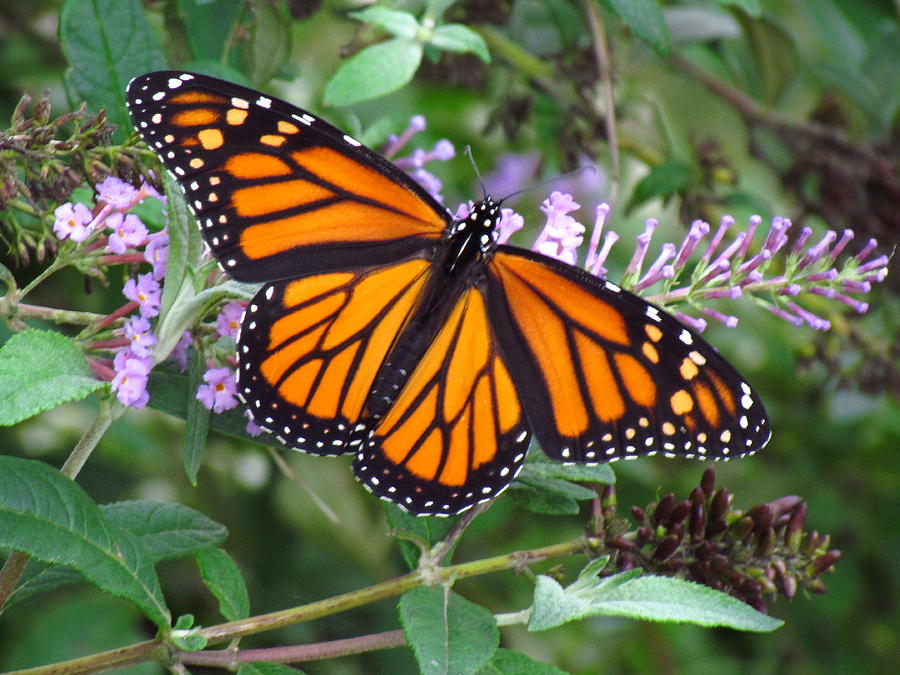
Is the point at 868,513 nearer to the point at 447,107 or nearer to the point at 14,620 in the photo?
the point at 447,107

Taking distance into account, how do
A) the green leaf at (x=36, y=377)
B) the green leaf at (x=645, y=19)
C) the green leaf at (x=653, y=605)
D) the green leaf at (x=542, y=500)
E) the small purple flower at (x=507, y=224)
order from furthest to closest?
1. the green leaf at (x=645, y=19)
2. the small purple flower at (x=507, y=224)
3. the green leaf at (x=542, y=500)
4. the green leaf at (x=653, y=605)
5. the green leaf at (x=36, y=377)

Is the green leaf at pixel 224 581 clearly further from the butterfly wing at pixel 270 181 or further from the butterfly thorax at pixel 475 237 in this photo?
the butterfly thorax at pixel 475 237

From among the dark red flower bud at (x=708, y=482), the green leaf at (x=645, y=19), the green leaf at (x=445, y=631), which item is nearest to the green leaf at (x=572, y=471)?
the dark red flower bud at (x=708, y=482)

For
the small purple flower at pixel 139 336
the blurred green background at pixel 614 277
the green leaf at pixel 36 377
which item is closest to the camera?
the green leaf at pixel 36 377

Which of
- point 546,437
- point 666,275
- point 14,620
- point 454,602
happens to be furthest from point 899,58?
point 14,620

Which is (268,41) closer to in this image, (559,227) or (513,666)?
(559,227)

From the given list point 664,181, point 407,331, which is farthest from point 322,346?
point 664,181
